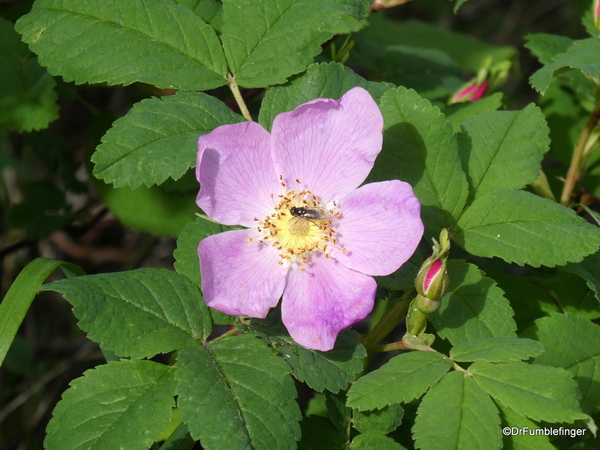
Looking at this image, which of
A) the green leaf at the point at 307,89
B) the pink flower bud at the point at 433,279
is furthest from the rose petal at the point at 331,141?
the pink flower bud at the point at 433,279

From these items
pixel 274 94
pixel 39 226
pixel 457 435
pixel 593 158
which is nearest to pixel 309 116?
pixel 274 94

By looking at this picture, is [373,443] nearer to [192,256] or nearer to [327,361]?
[327,361]

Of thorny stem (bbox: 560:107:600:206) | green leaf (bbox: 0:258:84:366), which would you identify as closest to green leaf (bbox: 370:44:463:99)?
thorny stem (bbox: 560:107:600:206)

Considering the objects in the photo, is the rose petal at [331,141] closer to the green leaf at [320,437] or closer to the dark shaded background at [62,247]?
the green leaf at [320,437]

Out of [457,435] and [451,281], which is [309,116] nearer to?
[451,281]

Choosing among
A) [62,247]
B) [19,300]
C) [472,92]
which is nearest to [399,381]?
[19,300]

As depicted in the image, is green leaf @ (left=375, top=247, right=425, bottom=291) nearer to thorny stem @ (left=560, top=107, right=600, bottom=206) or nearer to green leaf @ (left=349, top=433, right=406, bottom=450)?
green leaf @ (left=349, top=433, right=406, bottom=450)
